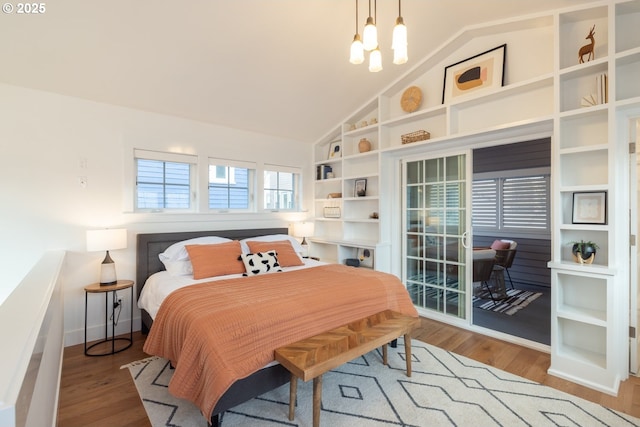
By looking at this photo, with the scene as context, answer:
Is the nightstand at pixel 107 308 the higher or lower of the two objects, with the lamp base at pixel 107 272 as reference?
lower

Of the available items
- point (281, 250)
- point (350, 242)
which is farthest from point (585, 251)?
point (281, 250)

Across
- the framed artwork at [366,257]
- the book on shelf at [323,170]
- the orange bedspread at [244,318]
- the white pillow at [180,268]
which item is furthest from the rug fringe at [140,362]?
the book on shelf at [323,170]

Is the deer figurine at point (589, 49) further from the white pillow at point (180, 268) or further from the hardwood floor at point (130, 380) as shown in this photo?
the white pillow at point (180, 268)

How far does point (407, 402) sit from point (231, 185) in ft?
10.4

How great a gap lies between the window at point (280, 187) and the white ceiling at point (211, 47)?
39.5 inches

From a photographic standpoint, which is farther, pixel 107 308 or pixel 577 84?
pixel 107 308

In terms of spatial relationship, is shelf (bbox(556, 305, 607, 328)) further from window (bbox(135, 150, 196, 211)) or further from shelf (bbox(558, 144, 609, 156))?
window (bbox(135, 150, 196, 211))

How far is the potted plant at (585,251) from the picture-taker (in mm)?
2395

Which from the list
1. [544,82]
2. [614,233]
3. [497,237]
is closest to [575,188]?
[614,233]

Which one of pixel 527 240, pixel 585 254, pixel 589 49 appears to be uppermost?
pixel 589 49

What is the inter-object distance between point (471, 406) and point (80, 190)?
3.82 metres

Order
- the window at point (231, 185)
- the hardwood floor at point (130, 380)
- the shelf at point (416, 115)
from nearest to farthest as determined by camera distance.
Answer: the hardwood floor at point (130, 380), the shelf at point (416, 115), the window at point (231, 185)

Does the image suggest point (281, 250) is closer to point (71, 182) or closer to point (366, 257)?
point (366, 257)
